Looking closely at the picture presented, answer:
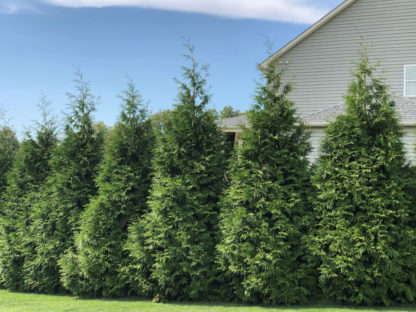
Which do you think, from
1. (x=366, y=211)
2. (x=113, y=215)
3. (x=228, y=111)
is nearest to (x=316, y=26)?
(x=366, y=211)

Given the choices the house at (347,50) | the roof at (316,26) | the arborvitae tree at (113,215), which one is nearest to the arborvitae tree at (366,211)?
the arborvitae tree at (113,215)

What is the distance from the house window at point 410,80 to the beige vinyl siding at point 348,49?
0.49 ft

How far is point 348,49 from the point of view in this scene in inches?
622

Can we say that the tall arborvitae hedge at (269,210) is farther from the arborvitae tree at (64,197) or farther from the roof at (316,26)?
the roof at (316,26)

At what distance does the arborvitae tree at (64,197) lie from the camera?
406 inches

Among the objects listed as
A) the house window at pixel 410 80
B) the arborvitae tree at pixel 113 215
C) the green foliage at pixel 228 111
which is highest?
the green foliage at pixel 228 111

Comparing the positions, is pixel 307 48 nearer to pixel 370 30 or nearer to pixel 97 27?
pixel 370 30

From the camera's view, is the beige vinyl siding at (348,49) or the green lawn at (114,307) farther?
the beige vinyl siding at (348,49)

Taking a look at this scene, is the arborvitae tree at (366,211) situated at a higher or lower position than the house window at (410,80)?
lower

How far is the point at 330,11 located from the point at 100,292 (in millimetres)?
13763

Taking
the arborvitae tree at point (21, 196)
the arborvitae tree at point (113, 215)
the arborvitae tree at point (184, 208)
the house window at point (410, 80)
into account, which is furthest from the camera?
the house window at point (410, 80)

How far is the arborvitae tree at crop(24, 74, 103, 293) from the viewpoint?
33.8ft

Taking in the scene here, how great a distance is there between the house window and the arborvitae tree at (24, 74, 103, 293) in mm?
11838

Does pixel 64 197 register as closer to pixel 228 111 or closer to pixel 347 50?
pixel 347 50
